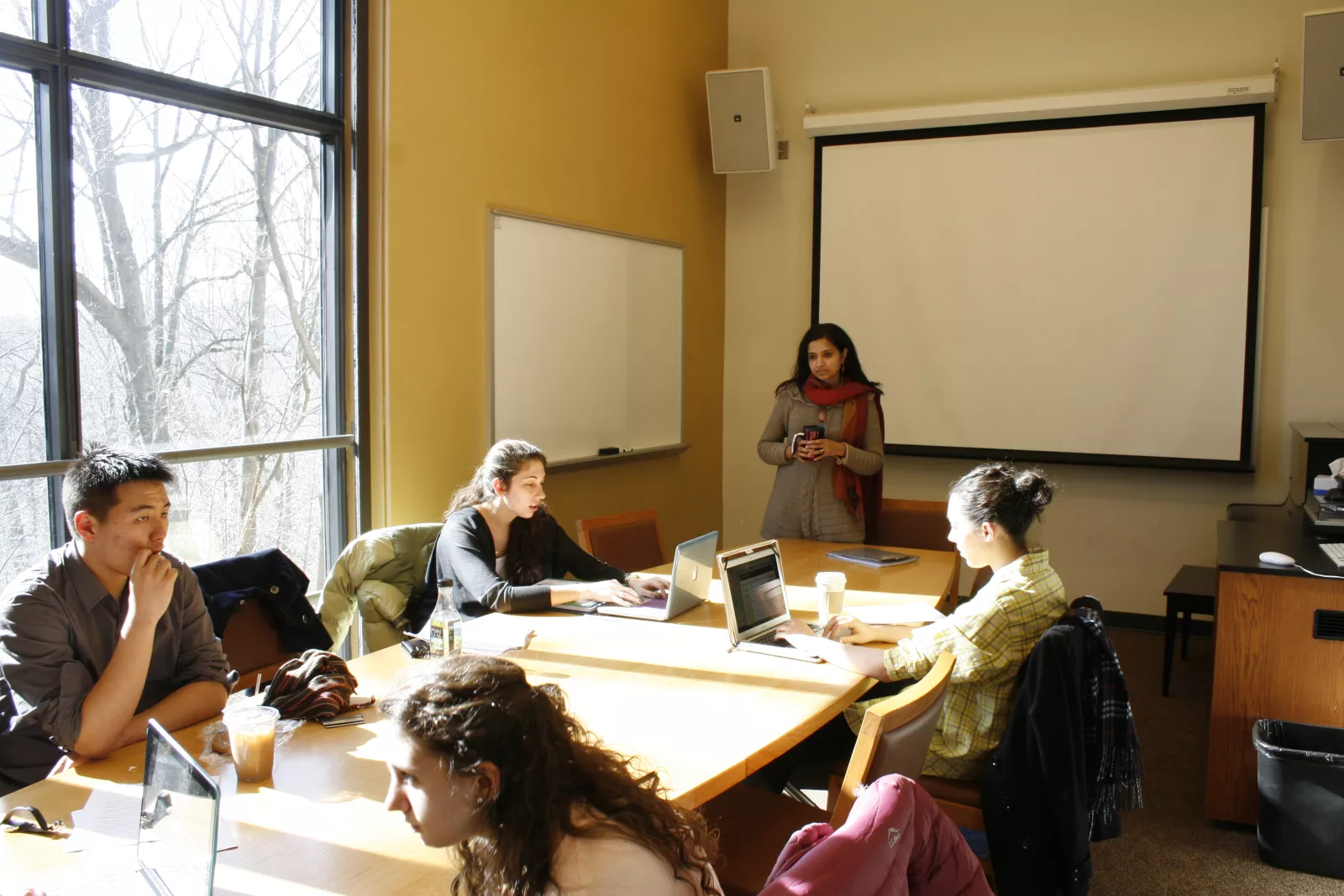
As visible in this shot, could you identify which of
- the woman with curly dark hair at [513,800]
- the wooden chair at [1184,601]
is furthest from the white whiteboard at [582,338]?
the woman with curly dark hair at [513,800]

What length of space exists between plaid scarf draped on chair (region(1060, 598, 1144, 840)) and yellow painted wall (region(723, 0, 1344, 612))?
3.47m

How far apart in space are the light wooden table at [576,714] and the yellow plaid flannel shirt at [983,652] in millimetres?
169

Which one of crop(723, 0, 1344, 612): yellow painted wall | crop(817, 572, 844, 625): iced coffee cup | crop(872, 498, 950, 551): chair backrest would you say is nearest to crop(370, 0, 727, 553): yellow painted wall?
crop(723, 0, 1344, 612): yellow painted wall

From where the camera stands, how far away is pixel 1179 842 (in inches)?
122

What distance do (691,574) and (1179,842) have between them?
65.0 inches

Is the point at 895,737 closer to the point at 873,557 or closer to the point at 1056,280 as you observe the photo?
the point at 873,557

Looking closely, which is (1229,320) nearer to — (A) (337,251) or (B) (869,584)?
(B) (869,584)

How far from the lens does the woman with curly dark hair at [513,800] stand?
3.82ft

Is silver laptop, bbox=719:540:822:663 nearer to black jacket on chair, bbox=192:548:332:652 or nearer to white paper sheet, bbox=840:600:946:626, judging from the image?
white paper sheet, bbox=840:600:946:626

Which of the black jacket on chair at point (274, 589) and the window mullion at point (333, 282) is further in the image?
the window mullion at point (333, 282)

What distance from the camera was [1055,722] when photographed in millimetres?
2131

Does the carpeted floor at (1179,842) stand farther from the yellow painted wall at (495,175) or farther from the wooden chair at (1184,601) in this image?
the yellow painted wall at (495,175)

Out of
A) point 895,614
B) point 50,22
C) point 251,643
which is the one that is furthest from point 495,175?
point 895,614

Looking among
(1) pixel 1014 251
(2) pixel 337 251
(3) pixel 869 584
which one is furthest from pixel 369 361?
(1) pixel 1014 251
